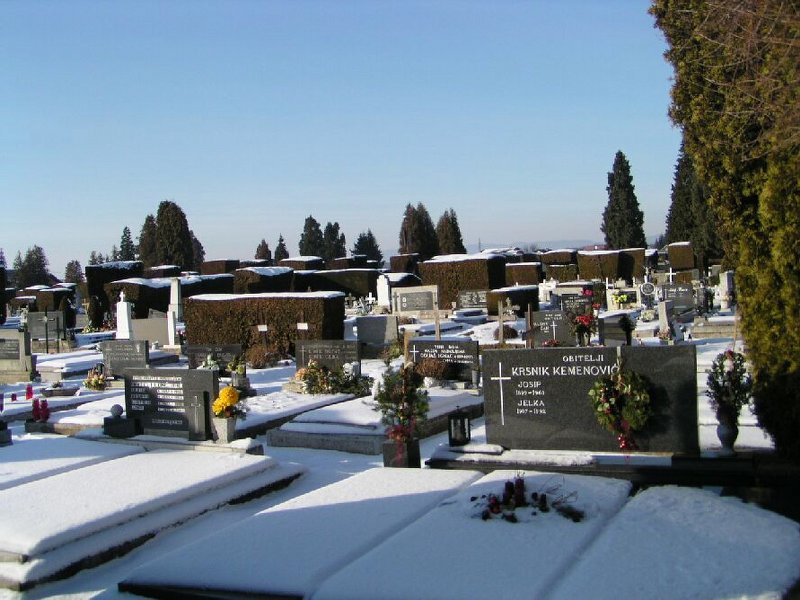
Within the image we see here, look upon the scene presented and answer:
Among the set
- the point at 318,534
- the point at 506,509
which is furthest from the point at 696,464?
the point at 318,534

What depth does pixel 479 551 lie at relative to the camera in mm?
5855

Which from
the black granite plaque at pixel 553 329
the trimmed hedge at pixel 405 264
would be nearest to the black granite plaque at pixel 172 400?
the black granite plaque at pixel 553 329

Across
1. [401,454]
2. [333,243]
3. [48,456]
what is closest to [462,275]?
[48,456]

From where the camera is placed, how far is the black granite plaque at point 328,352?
17609mm

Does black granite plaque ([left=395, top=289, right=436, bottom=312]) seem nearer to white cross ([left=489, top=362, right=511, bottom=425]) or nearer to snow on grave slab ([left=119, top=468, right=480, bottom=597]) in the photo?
white cross ([left=489, top=362, right=511, bottom=425])

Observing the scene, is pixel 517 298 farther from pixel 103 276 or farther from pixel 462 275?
pixel 103 276

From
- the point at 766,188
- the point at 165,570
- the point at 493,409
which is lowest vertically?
the point at 165,570

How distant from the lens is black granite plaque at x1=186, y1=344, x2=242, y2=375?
64.0 ft

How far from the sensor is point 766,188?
720 centimetres

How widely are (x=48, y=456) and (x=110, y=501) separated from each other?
347 centimetres

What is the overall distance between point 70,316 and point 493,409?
35.0 metres

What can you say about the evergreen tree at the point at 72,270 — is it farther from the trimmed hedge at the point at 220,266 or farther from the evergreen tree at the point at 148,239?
the trimmed hedge at the point at 220,266

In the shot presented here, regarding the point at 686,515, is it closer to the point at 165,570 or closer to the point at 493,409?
the point at 493,409

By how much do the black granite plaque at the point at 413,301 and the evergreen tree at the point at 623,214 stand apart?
1467 inches
